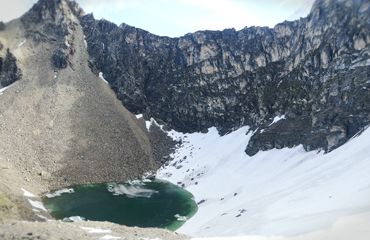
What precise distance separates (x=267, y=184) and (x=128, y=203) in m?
22.8

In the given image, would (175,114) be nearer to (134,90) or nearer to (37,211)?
(134,90)

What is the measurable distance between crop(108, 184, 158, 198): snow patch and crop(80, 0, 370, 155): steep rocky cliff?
21.5 meters

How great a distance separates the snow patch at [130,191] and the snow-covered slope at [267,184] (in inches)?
296

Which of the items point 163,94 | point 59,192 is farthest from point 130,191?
point 163,94

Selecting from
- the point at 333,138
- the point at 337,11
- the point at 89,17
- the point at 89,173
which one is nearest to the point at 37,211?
the point at 89,173

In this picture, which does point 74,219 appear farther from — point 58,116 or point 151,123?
point 151,123

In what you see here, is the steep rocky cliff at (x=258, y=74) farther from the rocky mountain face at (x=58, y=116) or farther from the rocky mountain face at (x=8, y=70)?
the rocky mountain face at (x=8, y=70)

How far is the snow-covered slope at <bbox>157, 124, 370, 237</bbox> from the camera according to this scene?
1957 inches

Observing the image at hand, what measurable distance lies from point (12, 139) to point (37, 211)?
27.7m

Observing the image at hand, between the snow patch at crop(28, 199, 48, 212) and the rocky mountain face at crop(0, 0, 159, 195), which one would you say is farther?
the rocky mountain face at crop(0, 0, 159, 195)

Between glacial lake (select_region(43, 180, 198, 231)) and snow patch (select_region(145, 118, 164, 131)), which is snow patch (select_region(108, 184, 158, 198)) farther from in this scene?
snow patch (select_region(145, 118, 164, 131))

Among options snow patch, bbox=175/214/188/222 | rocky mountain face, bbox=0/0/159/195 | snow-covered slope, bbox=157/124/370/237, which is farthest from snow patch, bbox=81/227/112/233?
rocky mountain face, bbox=0/0/159/195

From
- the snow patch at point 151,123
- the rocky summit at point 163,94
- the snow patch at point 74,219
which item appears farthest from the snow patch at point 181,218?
the snow patch at point 151,123

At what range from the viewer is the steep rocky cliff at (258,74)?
82.6m
